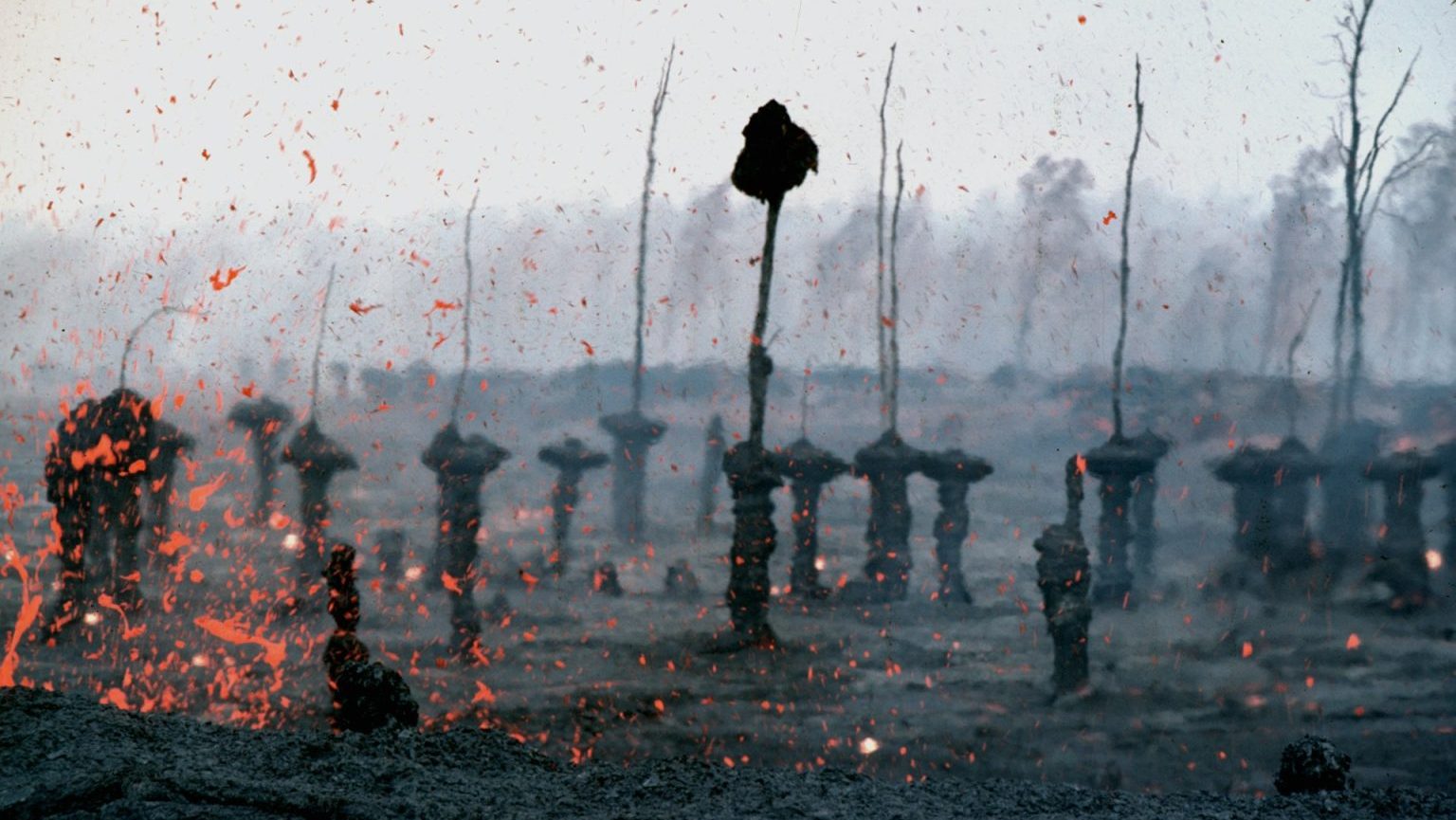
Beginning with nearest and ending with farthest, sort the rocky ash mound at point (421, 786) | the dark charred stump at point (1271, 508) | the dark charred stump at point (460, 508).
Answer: the rocky ash mound at point (421, 786) → the dark charred stump at point (460, 508) → the dark charred stump at point (1271, 508)

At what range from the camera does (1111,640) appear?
70.0ft

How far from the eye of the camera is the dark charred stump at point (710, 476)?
19250 mm

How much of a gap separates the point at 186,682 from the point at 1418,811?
20.1 m

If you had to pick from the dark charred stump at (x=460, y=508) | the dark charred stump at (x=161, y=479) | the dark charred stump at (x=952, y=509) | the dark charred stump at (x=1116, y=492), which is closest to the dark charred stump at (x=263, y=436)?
the dark charred stump at (x=161, y=479)

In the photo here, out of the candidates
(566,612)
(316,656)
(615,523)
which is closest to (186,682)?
(316,656)

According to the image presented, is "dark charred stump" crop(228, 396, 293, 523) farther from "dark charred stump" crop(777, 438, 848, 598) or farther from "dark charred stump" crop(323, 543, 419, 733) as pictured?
"dark charred stump" crop(323, 543, 419, 733)

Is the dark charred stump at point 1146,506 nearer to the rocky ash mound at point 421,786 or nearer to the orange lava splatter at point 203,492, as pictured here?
the rocky ash mound at point 421,786

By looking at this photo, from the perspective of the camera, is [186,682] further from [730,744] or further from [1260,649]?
[1260,649]

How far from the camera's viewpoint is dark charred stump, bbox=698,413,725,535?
19.2 m

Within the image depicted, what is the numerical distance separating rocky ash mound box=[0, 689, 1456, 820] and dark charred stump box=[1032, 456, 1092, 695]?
8.32m

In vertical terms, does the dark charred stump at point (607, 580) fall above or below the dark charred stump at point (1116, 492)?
below

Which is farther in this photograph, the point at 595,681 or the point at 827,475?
the point at 827,475

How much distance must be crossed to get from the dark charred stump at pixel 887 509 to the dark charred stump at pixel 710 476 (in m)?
3.54

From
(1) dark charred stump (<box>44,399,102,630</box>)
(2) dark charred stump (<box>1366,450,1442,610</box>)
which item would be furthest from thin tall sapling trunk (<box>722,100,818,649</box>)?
(1) dark charred stump (<box>44,399,102,630</box>)
